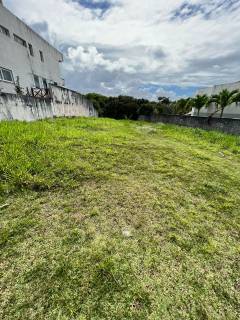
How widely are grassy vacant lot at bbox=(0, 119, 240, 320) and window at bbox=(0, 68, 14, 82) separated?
7.29 m

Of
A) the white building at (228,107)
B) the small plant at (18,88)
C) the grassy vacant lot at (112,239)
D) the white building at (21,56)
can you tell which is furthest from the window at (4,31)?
the white building at (228,107)

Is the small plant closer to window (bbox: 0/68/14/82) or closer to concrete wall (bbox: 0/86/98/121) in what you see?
window (bbox: 0/68/14/82)

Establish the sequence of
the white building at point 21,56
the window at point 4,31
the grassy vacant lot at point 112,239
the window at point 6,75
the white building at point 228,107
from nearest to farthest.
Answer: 1. the grassy vacant lot at point 112,239
2. the window at point 6,75
3. the window at point 4,31
4. the white building at point 21,56
5. the white building at point 228,107

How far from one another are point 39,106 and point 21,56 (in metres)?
5.56

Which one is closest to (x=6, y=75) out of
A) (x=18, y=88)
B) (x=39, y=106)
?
(x=18, y=88)

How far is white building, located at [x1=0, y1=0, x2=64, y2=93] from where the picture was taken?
1027 cm

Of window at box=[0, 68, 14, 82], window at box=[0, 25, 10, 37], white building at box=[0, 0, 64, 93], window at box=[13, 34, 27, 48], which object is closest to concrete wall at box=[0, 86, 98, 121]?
white building at box=[0, 0, 64, 93]

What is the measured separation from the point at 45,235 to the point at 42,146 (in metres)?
2.92

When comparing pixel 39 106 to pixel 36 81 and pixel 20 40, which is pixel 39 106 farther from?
pixel 36 81

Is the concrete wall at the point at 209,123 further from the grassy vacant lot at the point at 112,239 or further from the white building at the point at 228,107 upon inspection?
the white building at the point at 228,107

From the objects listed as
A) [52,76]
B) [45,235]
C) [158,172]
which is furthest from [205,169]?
[52,76]

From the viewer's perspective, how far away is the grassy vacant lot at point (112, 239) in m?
1.70

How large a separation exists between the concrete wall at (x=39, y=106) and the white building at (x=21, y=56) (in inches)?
70.5

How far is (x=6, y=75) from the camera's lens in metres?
10.4
